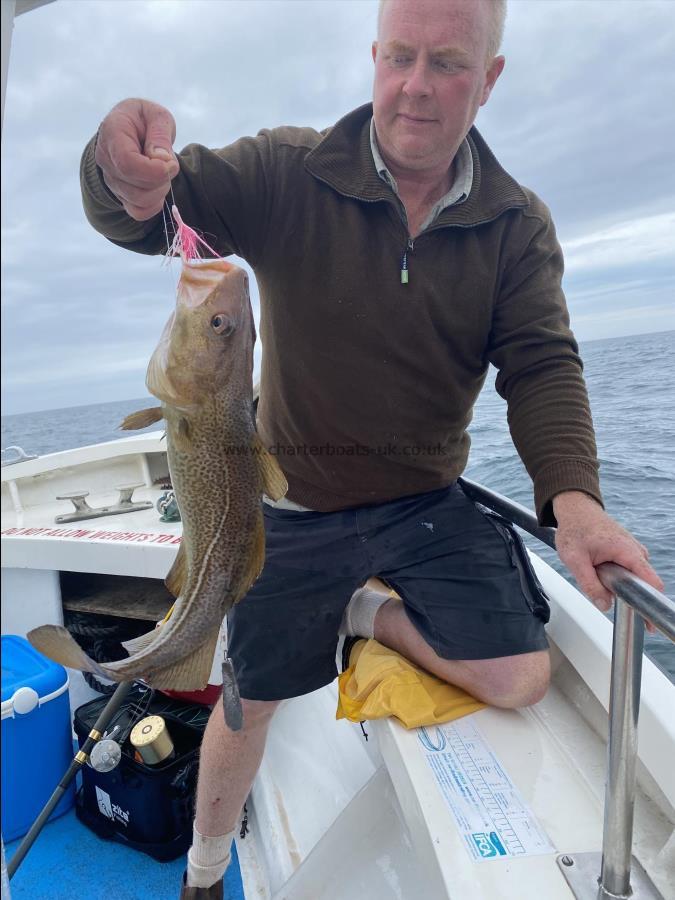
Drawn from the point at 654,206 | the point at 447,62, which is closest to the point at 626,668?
the point at 447,62

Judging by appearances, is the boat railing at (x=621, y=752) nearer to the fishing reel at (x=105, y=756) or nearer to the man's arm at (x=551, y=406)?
the man's arm at (x=551, y=406)

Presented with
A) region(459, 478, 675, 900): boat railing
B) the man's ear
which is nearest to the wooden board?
region(459, 478, 675, 900): boat railing

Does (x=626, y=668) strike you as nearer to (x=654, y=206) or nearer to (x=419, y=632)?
(x=419, y=632)

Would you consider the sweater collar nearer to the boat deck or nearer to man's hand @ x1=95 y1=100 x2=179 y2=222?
man's hand @ x1=95 y1=100 x2=179 y2=222

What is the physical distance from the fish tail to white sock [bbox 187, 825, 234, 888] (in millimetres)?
1486

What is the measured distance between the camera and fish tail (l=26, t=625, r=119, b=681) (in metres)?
1.17

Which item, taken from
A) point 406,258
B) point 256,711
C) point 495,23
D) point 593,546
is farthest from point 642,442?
point 256,711

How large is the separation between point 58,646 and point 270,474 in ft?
2.20

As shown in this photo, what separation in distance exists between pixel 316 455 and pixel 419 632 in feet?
2.62

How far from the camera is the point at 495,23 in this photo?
7.38ft

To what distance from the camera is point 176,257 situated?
173cm

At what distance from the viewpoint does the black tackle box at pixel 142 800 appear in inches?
117

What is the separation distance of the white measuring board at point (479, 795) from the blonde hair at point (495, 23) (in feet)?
7.79

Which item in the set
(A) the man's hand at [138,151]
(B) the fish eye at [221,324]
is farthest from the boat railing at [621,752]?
(A) the man's hand at [138,151]
